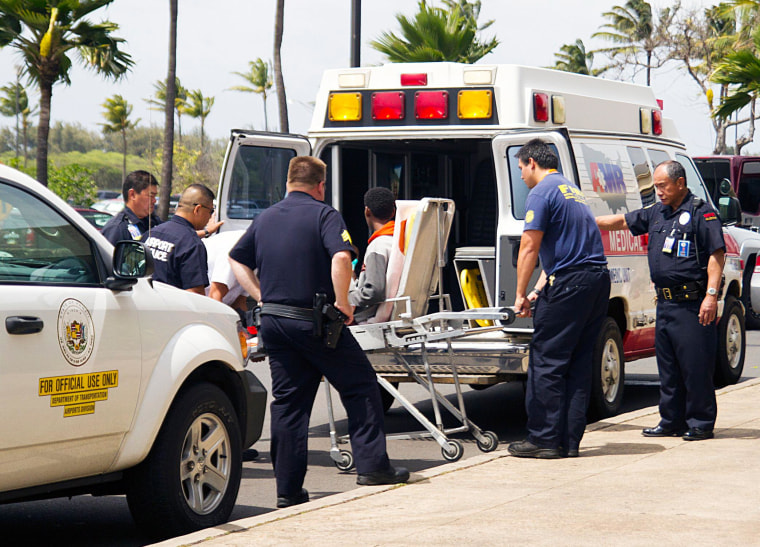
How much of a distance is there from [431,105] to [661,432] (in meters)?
2.90

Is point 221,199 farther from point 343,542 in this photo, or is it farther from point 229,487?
point 343,542

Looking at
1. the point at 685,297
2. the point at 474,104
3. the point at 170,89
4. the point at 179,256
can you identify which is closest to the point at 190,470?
the point at 179,256

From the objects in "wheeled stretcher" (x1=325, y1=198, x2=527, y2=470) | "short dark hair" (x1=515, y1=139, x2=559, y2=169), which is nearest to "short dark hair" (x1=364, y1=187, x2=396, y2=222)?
"wheeled stretcher" (x1=325, y1=198, x2=527, y2=470)

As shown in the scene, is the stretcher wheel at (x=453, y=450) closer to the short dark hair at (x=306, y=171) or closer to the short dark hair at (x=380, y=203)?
the short dark hair at (x=380, y=203)

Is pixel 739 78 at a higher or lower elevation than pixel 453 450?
higher

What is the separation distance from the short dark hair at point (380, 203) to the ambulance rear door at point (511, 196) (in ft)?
2.81

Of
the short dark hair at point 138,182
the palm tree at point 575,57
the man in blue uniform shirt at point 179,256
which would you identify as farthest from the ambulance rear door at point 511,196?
the palm tree at point 575,57

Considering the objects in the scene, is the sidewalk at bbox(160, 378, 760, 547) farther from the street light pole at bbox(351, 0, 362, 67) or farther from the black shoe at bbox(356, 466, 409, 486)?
the street light pole at bbox(351, 0, 362, 67)

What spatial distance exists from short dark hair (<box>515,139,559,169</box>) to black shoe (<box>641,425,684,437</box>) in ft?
6.44

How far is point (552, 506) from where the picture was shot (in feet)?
18.1

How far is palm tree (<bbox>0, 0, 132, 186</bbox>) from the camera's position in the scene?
27641mm

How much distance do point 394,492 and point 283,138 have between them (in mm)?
3831

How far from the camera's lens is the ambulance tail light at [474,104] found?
8.44 meters

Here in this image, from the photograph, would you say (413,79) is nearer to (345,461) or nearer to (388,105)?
(388,105)
